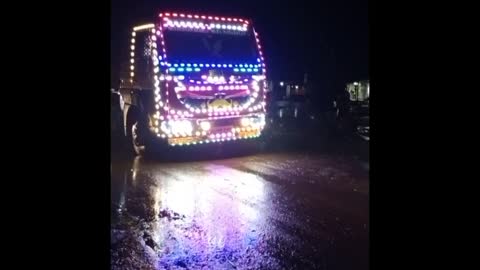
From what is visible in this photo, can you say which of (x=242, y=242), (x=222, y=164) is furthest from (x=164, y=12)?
(x=242, y=242)

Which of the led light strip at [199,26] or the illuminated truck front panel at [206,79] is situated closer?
the illuminated truck front panel at [206,79]

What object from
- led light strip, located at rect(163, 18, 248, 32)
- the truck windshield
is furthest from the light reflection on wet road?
led light strip, located at rect(163, 18, 248, 32)

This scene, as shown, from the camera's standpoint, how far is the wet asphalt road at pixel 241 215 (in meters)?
4.95

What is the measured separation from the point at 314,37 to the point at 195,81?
14795 millimetres

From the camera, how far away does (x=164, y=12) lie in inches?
420

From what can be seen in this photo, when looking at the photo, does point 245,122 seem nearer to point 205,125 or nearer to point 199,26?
point 205,125

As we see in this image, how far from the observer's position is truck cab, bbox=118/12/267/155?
10.5 metres

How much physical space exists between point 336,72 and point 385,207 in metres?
22.0

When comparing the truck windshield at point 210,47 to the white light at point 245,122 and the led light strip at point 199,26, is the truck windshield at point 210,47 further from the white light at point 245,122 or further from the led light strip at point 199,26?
the white light at point 245,122

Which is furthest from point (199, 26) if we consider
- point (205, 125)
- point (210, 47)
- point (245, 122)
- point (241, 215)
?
point (241, 215)

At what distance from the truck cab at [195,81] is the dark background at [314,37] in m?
10.4

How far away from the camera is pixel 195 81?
10.7 metres

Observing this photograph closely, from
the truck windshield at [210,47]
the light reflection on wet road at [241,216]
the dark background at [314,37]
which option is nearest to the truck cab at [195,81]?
the truck windshield at [210,47]
